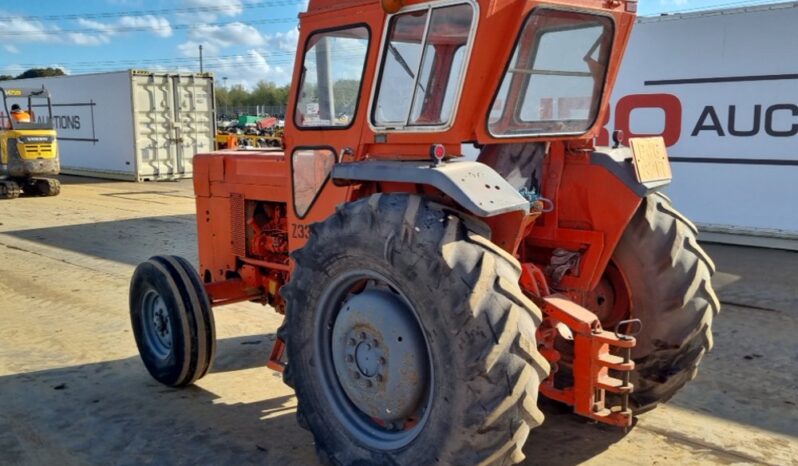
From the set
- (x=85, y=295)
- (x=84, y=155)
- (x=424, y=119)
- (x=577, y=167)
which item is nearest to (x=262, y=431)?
(x=424, y=119)

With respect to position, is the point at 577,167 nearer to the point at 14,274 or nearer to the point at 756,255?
the point at 756,255

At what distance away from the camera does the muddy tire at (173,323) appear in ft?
16.5

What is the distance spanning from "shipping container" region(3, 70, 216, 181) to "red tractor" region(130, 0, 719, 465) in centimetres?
1705

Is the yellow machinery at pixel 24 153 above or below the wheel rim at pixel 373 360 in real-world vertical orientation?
above

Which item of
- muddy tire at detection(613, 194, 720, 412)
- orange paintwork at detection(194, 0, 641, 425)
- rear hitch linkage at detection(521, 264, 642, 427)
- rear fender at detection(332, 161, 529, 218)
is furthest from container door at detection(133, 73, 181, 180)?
rear hitch linkage at detection(521, 264, 642, 427)

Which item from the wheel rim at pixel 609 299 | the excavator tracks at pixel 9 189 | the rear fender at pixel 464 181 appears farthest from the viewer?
the excavator tracks at pixel 9 189

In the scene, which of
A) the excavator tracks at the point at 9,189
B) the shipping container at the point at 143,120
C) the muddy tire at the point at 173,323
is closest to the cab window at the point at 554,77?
the muddy tire at the point at 173,323

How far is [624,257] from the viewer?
13.9 ft

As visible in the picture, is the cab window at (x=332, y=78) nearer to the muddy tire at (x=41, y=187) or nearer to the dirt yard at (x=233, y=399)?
the dirt yard at (x=233, y=399)

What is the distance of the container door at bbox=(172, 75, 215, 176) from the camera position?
68.0 feet

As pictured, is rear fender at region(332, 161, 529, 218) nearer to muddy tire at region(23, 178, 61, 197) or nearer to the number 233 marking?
the number 233 marking

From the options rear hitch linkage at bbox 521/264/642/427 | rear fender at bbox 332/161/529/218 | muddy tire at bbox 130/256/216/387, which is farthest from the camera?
muddy tire at bbox 130/256/216/387

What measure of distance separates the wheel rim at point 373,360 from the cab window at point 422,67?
0.88m

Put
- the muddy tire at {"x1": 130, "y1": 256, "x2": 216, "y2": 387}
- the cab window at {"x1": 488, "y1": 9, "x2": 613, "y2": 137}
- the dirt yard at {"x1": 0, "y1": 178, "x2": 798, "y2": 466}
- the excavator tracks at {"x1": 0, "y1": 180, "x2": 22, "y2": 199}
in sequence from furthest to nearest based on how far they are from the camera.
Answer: the excavator tracks at {"x1": 0, "y1": 180, "x2": 22, "y2": 199} < the muddy tire at {"x1": 130, "y1": 256, "x2": 216, "y2": 387} < the dirt yard at {"x1": 0, "y1": 178, "x2": 798, "y2": 466} < the cab window at {"x1": 488, "y1": 9, "x2": 613, "y2": 137}
